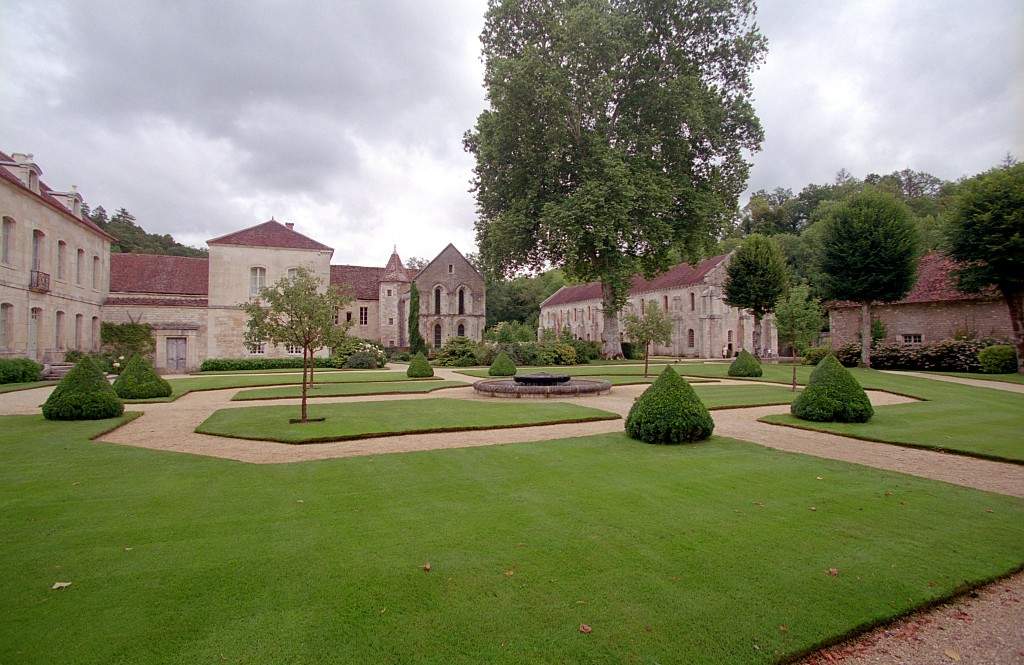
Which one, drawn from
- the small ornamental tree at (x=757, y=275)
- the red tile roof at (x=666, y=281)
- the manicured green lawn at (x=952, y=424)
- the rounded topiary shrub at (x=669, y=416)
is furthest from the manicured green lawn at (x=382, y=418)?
the red tile roof at (x=666, y=281)

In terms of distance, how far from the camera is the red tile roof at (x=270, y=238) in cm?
3519

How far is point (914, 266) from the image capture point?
27.4 meters

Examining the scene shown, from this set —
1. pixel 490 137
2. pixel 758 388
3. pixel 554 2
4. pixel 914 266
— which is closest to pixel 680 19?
pixel 554 2

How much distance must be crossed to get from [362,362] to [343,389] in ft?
41.3

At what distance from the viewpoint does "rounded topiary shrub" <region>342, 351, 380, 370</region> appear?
102 ft

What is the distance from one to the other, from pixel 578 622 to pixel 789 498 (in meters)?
3.60

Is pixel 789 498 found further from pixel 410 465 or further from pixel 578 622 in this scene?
pixel 410 465

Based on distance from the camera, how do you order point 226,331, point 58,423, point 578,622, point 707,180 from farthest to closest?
point 226,331 → point 707,180 → point 58,423 → point 578,622

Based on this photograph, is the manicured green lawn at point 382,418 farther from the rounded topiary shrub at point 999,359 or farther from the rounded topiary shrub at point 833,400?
the rounded topiary shrub at point 999,359

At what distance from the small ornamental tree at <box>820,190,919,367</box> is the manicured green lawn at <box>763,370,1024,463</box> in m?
13.4

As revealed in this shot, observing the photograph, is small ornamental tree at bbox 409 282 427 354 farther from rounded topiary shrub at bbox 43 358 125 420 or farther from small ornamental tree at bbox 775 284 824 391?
rounded topiary shrub at bbox 43 358 125 420

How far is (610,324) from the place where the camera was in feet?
106

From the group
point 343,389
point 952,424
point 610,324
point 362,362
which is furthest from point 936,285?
point 362,362

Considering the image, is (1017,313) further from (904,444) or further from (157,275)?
(157,275)
